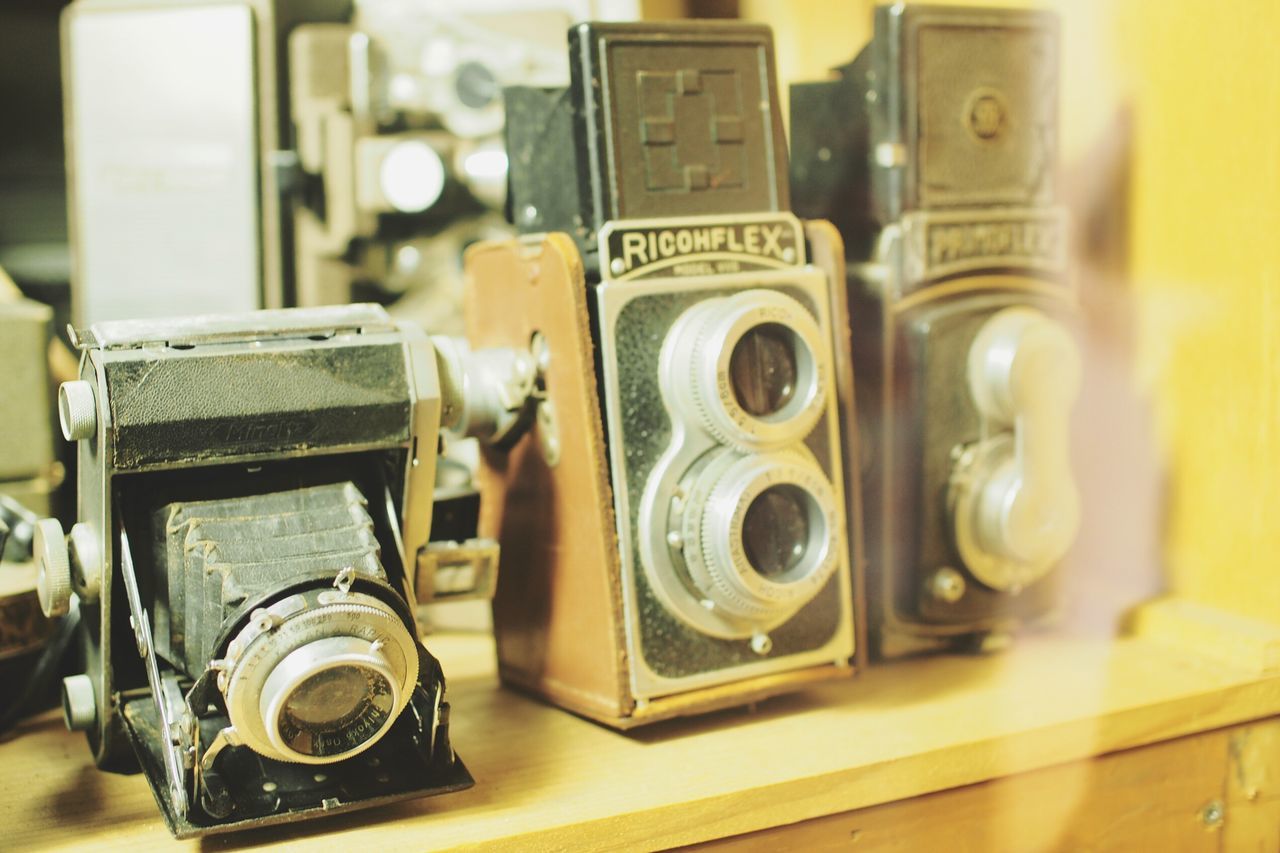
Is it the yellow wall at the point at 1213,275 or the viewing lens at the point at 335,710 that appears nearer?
the viewing lens at the point at 335,710

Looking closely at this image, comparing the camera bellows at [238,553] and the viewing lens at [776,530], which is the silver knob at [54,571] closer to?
the camera bellows at [238,553]

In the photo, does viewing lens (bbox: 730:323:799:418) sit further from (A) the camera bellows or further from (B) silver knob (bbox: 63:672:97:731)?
(B) silver knob (bbox: 63:672:97:731)

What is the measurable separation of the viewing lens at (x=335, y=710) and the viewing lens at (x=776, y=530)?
9.9 inches

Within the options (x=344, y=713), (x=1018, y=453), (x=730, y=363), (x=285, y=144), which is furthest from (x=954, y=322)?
(x=285, y=144)

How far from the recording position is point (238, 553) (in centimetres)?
69

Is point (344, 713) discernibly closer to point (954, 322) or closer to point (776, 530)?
point (776, 530)

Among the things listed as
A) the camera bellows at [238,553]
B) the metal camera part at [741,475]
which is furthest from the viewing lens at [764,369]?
the camera bellows at [238,553]

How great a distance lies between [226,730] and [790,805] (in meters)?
0.31

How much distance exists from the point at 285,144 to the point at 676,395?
55cm

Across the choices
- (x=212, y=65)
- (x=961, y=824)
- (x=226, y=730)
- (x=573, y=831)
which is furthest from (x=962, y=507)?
(x=212, y=65)

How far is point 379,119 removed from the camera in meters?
1.16

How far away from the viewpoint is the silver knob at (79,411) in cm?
69

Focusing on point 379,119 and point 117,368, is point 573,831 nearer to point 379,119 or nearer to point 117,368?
point 117,368

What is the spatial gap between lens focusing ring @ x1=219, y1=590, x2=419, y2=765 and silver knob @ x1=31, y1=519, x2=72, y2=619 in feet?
0.44
